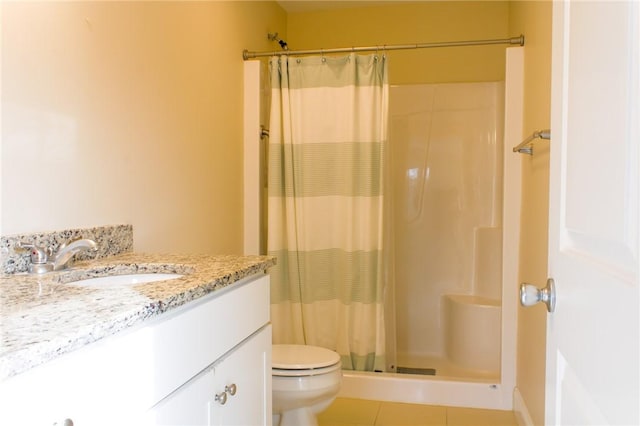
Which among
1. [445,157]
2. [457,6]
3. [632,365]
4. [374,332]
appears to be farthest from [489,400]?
[457,6]

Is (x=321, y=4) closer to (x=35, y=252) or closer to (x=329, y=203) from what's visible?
(x=329, y=203)

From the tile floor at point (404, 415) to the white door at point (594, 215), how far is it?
4.93ft

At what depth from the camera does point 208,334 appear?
1.08 meters

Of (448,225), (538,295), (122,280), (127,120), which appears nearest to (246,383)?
(122,280)

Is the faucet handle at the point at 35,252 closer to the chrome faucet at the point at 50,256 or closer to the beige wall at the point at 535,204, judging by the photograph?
the chrome faucet at the point at 50,256

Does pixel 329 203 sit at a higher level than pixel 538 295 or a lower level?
higher

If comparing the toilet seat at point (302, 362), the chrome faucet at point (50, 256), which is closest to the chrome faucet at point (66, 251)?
the chrome faucet at point (50, 256)

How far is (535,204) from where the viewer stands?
2029mm

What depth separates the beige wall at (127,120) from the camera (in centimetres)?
122

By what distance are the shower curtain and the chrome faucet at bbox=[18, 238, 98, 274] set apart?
1.38 m

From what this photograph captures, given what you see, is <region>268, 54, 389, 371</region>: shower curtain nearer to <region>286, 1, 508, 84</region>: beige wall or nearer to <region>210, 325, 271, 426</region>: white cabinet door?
<region>286, 1, 508, 84</region>: beige wall

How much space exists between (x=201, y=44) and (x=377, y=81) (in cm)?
88

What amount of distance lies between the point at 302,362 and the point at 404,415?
757mm

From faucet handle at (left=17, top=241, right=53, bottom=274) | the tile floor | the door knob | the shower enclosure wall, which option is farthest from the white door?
the shower enclosure wall
